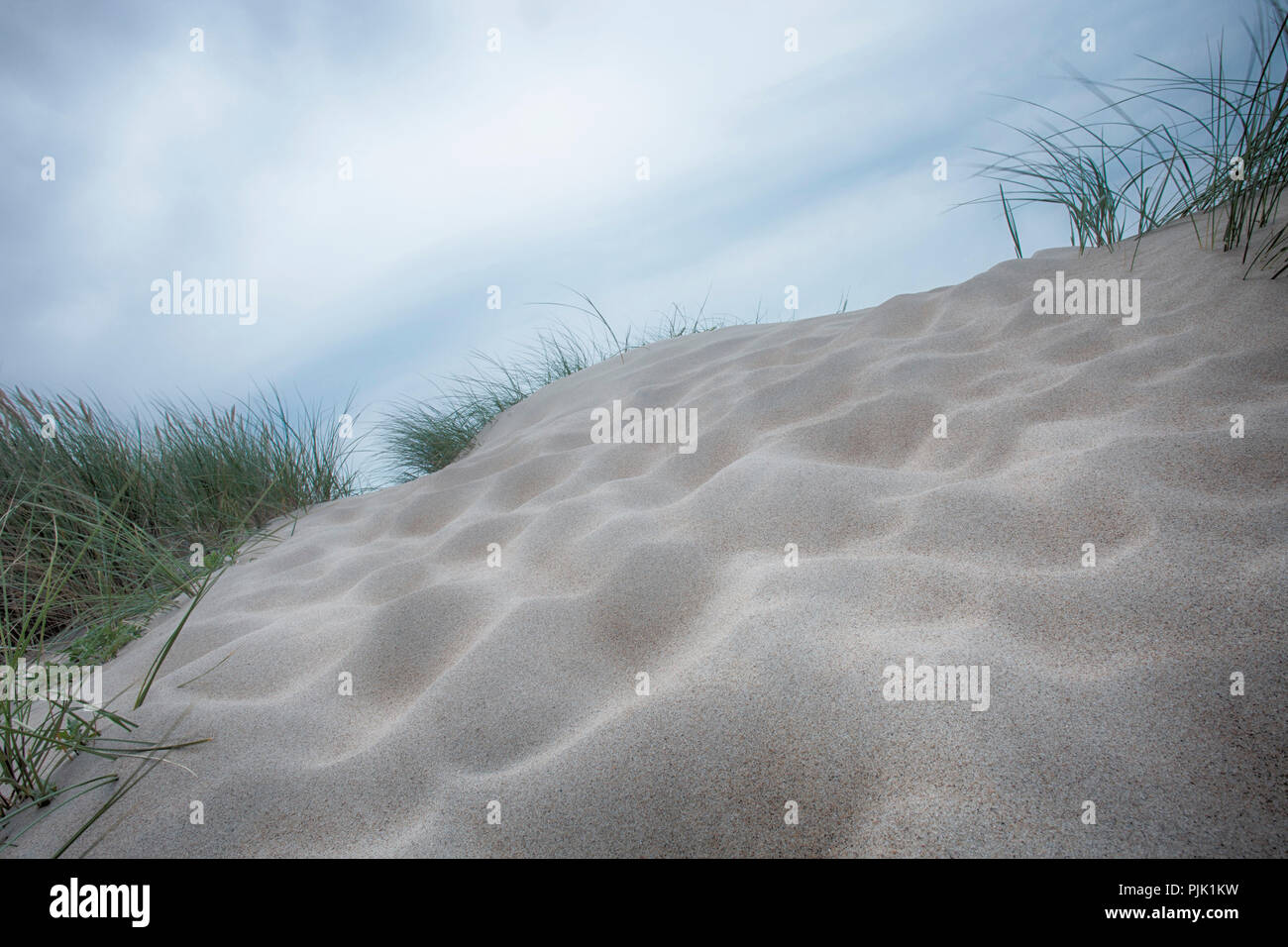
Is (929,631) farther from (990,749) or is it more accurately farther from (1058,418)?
(1058,418)

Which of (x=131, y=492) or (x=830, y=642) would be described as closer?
(x=830, y=642)

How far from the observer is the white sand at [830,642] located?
36.7 inches

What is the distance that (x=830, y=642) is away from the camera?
1224 mm

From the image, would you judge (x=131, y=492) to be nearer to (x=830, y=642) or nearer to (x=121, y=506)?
(x=121, y=506)

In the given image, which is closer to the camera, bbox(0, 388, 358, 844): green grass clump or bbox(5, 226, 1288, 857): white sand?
bbox(5, 226, 1288, 857): white sand

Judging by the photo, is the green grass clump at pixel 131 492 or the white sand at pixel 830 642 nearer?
the white sand at pixel 830 642

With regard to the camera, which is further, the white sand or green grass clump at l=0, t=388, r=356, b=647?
green grass clump at l=0, t=388, r=356, b=647

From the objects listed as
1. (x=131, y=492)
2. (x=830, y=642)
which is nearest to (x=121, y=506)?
(x=131, y=492)

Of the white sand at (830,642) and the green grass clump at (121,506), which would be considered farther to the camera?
the green grass clump at (121,506)

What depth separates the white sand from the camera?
0.93m
